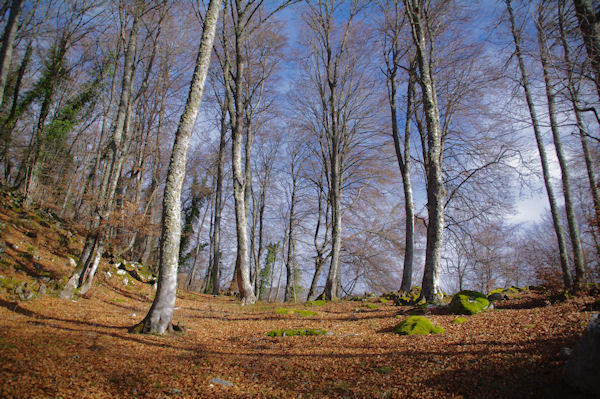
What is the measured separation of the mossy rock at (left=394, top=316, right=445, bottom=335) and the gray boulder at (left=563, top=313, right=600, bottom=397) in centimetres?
265

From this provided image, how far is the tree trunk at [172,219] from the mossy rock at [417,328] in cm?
385

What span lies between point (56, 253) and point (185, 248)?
44.5 ft

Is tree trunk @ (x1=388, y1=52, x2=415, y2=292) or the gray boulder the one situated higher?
tree trunk @ (x1=388, y1=52, x2=415, y2=292)

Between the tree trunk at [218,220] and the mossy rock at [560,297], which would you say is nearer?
the mossy rock at [560,297]

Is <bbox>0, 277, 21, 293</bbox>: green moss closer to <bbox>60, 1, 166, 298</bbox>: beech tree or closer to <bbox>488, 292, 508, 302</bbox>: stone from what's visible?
<bbox>60, 1, 166, 298</bbox>: beech tree

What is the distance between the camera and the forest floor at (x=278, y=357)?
276 cm

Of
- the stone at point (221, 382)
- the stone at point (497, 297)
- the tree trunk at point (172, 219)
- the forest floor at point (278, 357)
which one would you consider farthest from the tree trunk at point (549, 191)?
the stone at point (221, 382)

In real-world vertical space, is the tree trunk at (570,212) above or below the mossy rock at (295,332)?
above

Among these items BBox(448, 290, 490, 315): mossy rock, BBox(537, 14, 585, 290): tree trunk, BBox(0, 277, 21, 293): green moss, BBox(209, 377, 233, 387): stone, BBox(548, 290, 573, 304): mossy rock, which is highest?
BBox(537, 14, 585, 290): tree trunk

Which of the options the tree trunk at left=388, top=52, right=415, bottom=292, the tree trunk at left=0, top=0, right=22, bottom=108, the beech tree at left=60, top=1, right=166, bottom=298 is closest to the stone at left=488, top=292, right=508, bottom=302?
the tree trunk at left=388, top=52, right=415, bottom=292

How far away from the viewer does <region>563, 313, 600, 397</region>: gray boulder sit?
2.13 metres

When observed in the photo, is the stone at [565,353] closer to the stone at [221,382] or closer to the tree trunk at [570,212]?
the stone at [221,382]

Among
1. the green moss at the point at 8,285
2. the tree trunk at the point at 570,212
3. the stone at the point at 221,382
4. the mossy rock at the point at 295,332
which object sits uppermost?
the tree trunk at the point at 570,212

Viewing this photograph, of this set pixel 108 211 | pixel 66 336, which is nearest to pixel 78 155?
pixel 108 211
